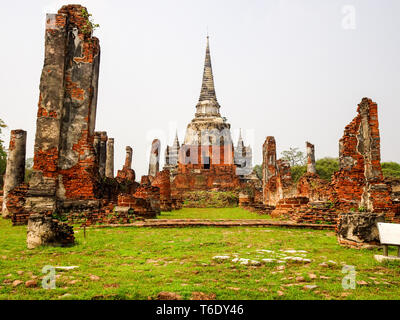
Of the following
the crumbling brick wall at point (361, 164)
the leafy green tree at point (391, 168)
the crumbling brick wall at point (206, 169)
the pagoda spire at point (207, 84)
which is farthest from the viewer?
the pagoda spire at point (207, 84)

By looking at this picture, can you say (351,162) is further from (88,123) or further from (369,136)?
(88,123)

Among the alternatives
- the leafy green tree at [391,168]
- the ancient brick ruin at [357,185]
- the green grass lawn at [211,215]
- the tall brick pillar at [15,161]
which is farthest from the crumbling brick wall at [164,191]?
the leafy green tree at [391,168]

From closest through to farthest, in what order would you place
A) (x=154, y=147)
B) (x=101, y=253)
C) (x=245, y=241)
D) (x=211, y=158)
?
(x=101, y=253) → (x=245, y=241) → (x=154, y=147) → (x=211, y=158)

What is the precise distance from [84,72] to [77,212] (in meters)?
4.08

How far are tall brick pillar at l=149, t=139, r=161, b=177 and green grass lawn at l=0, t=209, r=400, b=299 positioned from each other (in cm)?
2342

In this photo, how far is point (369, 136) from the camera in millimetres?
9047

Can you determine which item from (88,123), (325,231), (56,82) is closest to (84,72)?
(56,82)

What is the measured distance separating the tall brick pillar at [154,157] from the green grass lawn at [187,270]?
23416mm

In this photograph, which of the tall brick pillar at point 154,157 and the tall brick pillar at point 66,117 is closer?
the tall brick pillar at point 66,117

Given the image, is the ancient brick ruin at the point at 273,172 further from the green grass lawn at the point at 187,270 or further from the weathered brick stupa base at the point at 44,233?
the weathered brick stupa base at the point at 44,233

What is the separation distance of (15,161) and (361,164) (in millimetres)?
11429

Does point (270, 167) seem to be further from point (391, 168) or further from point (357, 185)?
point (391, 168)

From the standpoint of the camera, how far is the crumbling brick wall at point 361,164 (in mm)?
8594

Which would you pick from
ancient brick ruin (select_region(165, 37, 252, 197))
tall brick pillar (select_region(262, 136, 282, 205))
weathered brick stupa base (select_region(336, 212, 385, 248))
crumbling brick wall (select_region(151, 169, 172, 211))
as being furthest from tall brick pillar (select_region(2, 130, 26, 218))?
ancient brick ruin (select_region(165, 37, 252, 197))
